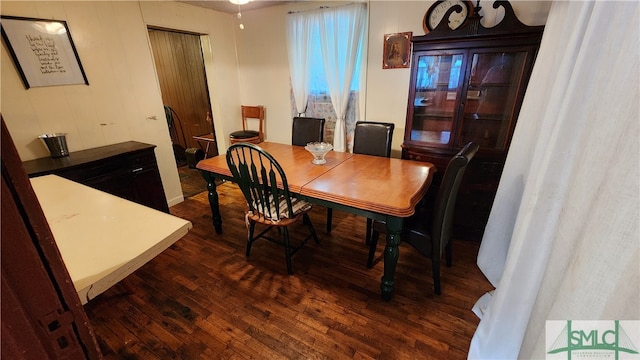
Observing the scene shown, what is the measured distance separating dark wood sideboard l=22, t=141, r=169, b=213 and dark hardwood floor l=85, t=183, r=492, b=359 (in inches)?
26.7

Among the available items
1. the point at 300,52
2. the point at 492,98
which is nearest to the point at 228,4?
the point at 300,52

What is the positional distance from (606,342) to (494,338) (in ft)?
1.65

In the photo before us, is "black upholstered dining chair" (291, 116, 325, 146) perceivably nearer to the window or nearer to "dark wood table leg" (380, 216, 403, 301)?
the window

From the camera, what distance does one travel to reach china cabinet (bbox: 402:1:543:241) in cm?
190

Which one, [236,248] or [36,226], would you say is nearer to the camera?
[36,226]

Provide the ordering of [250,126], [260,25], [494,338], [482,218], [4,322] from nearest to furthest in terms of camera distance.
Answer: [4,322], [494,338], [482,218], [260,25], [250,126]

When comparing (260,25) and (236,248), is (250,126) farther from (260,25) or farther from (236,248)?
(236,248)

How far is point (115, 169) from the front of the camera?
7.21 ft

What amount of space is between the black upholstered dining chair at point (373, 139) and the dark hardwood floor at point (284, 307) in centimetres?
56

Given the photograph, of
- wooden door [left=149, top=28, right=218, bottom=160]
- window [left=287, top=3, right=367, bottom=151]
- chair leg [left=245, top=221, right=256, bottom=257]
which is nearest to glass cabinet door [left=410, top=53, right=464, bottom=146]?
window [left=287, top=3, right=367, bottom=151]

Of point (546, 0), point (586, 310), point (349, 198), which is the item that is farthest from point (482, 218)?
point (546, 0)

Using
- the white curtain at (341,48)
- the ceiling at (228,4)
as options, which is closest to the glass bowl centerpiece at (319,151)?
the white curtain at (341,48)

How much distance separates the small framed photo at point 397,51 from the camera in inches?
98.2

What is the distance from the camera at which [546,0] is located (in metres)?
1.93
